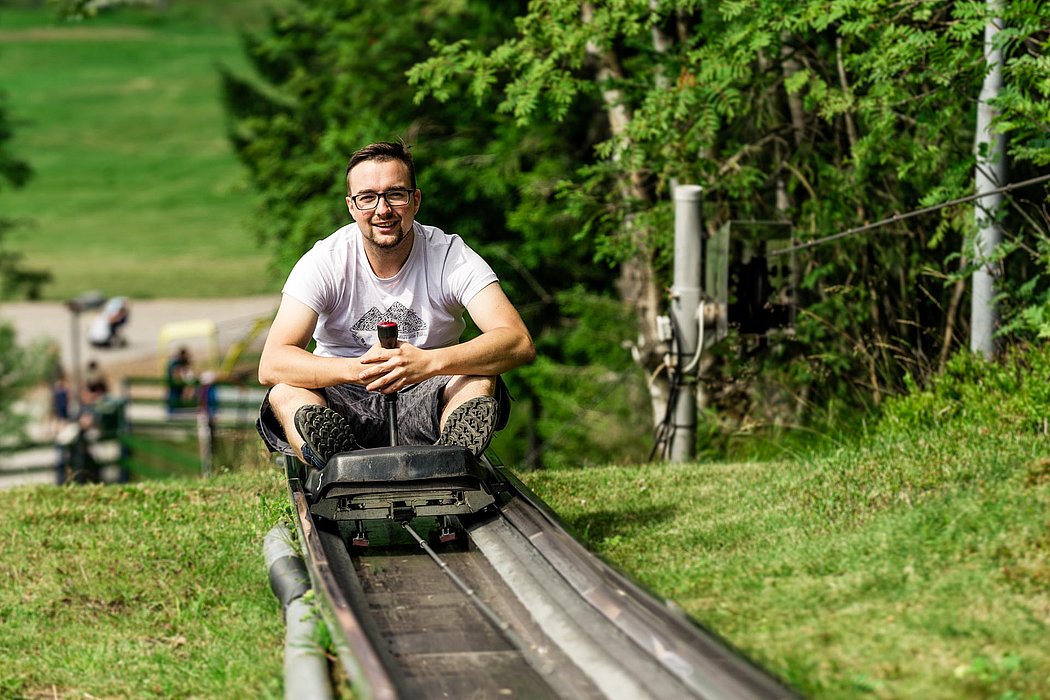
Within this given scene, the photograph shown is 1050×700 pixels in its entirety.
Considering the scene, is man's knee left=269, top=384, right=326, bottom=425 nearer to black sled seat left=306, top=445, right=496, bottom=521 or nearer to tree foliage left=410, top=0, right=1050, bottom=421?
black sled seat left=306, top=445, right=496, bottom=521

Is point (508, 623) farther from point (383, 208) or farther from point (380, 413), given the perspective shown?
point (383, 208)

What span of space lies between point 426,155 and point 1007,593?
17.1 m

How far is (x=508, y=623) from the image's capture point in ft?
15.4

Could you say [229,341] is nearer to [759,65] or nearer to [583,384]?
[583,384]

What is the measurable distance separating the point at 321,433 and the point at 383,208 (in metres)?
0.96

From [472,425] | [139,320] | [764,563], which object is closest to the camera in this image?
[764,563]

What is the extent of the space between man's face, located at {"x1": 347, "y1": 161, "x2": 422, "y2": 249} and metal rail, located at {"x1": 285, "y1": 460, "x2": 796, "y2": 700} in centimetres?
112

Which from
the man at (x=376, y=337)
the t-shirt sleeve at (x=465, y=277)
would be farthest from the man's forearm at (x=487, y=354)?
the t-shirt sleeve at (x=465, y=277)

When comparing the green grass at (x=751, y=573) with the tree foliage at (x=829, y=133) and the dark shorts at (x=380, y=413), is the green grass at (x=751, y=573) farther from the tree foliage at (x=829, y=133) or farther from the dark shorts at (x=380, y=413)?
the tree foliage at (x=829, y=133)

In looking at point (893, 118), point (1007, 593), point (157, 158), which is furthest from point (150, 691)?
point (157, 158)

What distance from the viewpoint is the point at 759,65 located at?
38.2 feet

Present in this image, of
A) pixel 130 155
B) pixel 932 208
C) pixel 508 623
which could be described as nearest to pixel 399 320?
pixel 508 623

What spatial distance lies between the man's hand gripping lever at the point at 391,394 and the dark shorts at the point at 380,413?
64 millimetres

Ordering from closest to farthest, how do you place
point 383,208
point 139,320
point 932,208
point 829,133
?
point 383,208 → point 932,208 → point 829,133 → point 139,320
